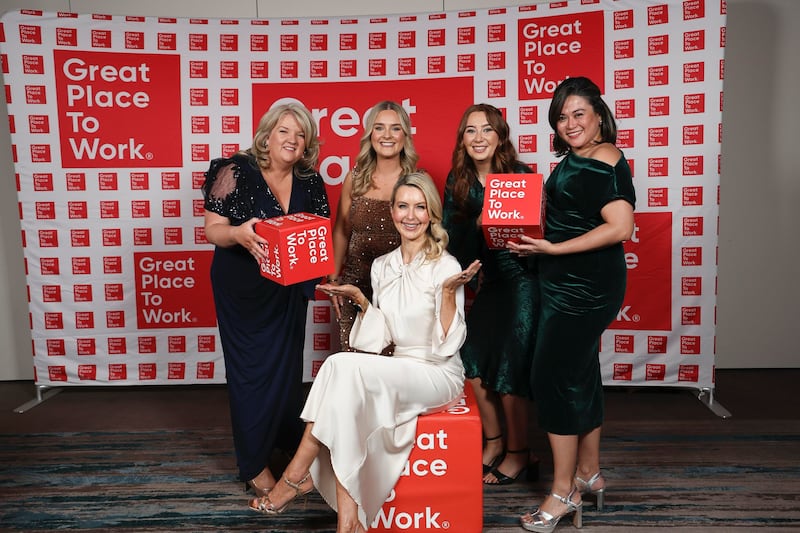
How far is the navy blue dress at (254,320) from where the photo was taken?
9.13 ft

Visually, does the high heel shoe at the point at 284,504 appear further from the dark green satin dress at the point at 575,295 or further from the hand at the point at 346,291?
the dark green satin dress at the point at 575,295

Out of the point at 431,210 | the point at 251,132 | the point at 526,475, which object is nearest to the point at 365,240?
the point at 431,210

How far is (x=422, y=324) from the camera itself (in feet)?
8.71

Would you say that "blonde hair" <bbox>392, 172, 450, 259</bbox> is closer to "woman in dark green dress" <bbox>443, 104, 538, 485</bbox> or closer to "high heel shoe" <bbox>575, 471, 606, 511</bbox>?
"woman in dark green dress" <bbox>443, 104, 538, 485</bbox>

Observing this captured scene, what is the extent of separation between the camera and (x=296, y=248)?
97.3 inches

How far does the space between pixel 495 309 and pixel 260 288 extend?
1.00m

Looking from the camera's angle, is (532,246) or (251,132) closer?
(532,246)

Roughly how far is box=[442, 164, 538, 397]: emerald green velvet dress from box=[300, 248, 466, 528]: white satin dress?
35cm

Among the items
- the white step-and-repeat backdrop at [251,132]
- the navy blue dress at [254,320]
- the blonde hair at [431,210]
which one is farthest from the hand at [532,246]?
the white step-and-repeat backdrop at [251,132]

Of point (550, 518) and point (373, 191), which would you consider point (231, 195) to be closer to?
point (373, 191)

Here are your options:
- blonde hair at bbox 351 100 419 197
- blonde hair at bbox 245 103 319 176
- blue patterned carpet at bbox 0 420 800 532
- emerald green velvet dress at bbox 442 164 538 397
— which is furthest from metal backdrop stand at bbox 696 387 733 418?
blonde hair at bbox 245 103 319 176

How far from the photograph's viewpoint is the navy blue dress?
2783 mm

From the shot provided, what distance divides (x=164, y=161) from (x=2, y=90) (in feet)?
4.46

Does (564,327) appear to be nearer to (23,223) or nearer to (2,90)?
(23,223)
